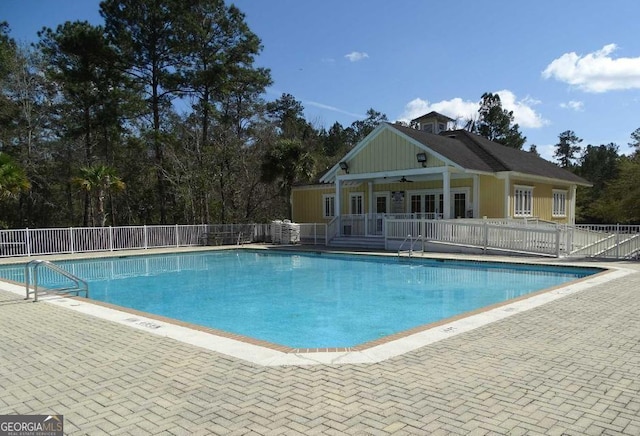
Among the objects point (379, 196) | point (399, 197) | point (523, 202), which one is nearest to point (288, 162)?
point (379, 196)

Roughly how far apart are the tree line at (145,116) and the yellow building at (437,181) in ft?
9.62

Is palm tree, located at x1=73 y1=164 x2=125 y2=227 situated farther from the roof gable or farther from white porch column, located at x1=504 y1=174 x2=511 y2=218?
white porch column, located at x1=504 y1=174 x2=511 y2=218

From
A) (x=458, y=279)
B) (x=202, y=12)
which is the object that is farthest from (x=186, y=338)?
(x=202, y=12)

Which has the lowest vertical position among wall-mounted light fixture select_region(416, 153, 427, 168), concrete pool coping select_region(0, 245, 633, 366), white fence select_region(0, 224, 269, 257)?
concrete pool coping select_region(0, 245, 633, 366)

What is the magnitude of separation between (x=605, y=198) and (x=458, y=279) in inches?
1174

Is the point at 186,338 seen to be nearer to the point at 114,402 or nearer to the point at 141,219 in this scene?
the point at 114,402

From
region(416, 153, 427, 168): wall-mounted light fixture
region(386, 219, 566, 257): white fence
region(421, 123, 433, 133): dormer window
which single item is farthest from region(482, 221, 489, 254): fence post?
region(421, 123, 433, 133): dormer window

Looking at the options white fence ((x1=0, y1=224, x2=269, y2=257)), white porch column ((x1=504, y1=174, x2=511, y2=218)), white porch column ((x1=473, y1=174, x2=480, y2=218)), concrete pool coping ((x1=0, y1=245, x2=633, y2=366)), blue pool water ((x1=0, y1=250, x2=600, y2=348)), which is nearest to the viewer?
concrete pool coping ((x1=0, y1=245, x2=633, y2=366))

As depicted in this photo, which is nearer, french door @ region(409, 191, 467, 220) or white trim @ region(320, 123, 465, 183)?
white trim @ region(320, 123, 465, 183)

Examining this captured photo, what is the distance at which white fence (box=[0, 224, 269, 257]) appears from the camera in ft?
61.7

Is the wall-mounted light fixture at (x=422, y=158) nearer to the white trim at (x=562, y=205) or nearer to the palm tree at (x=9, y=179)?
the white trim at (x=562, y=205)

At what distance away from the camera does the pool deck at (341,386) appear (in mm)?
3455

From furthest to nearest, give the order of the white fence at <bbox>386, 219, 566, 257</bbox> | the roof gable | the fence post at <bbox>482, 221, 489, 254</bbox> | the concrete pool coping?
1. the roof gable
2. the fence post at <bbox>482, 221, 489, 254</bbox>
3. the white fence at <bbox>386, 219, 566, 257</bbox>
4. the concrete pool coping

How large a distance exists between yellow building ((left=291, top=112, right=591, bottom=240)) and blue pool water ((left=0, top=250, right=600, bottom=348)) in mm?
5326
